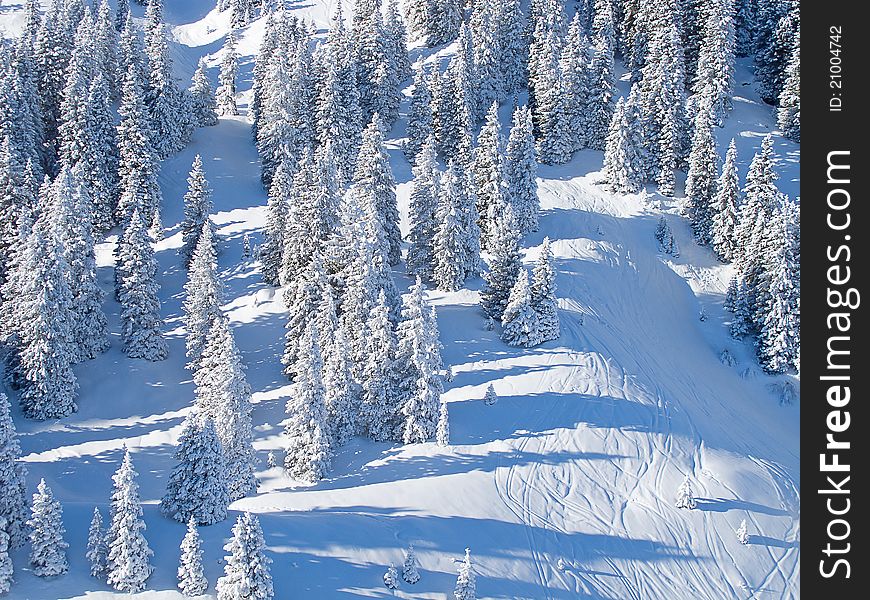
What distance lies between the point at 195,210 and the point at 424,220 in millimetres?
18282

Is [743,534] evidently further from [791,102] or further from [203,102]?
[203,102]

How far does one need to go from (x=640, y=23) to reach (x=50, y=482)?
A: 222 feet

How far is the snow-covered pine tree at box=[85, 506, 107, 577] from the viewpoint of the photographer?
29219 mm

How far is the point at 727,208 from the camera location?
62.6 m

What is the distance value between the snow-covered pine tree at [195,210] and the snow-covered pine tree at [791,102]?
2089 inches

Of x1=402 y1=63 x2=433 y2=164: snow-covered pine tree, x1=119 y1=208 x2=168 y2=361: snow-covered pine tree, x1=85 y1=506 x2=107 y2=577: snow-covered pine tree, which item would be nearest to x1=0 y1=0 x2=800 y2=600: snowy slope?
x1=85 y1=506 x2=107 y2=577: snow-covered pine tree

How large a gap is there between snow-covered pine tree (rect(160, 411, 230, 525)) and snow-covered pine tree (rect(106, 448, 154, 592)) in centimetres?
337

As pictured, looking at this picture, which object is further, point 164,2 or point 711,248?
point 164,2

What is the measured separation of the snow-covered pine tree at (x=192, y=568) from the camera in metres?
28.5
